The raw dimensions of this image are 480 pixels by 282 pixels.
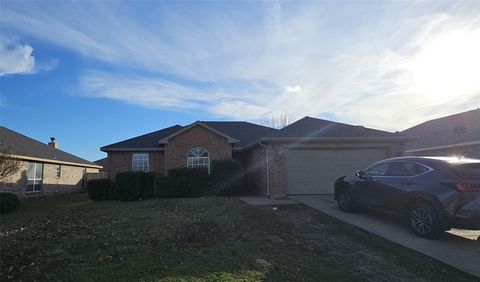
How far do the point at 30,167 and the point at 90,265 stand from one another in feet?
65.5

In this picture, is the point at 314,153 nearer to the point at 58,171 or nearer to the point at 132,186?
the point at 132,186

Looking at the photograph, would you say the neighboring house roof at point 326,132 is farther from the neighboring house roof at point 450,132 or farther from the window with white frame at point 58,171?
the window with white frame at point 58,171

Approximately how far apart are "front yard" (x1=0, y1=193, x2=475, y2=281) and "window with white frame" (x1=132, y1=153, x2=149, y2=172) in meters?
13.1

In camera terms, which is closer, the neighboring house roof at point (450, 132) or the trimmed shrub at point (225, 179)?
the trimmed shrub at point (225, 179)

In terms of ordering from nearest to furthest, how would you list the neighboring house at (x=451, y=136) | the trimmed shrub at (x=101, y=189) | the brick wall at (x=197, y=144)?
1. the trimmed shrub at (x=101, y=189)
2. the brick wall at (x=197, y=144)
3. the neighboring house at (x=451, y=136)

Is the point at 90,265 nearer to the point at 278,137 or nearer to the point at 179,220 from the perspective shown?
the point at 179,220

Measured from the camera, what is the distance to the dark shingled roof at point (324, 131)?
1615cm

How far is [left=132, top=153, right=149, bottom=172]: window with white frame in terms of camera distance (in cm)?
2398

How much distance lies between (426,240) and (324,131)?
29.4 ft

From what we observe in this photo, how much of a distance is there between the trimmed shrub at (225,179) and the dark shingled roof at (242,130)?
16.7 ft

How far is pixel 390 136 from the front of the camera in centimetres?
1625

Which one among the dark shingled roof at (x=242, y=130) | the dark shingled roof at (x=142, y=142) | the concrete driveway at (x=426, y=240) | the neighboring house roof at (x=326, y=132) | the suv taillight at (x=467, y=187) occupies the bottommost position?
the concrete driveway at (x=426, y=240)

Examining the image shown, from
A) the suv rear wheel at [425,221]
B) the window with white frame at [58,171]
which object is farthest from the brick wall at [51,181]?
the suv rear wheel at [425,221]

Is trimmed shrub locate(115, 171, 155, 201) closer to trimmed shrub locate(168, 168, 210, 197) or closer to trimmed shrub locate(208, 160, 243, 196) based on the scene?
trimmed shrub locate(168, 168, 210, 197)
